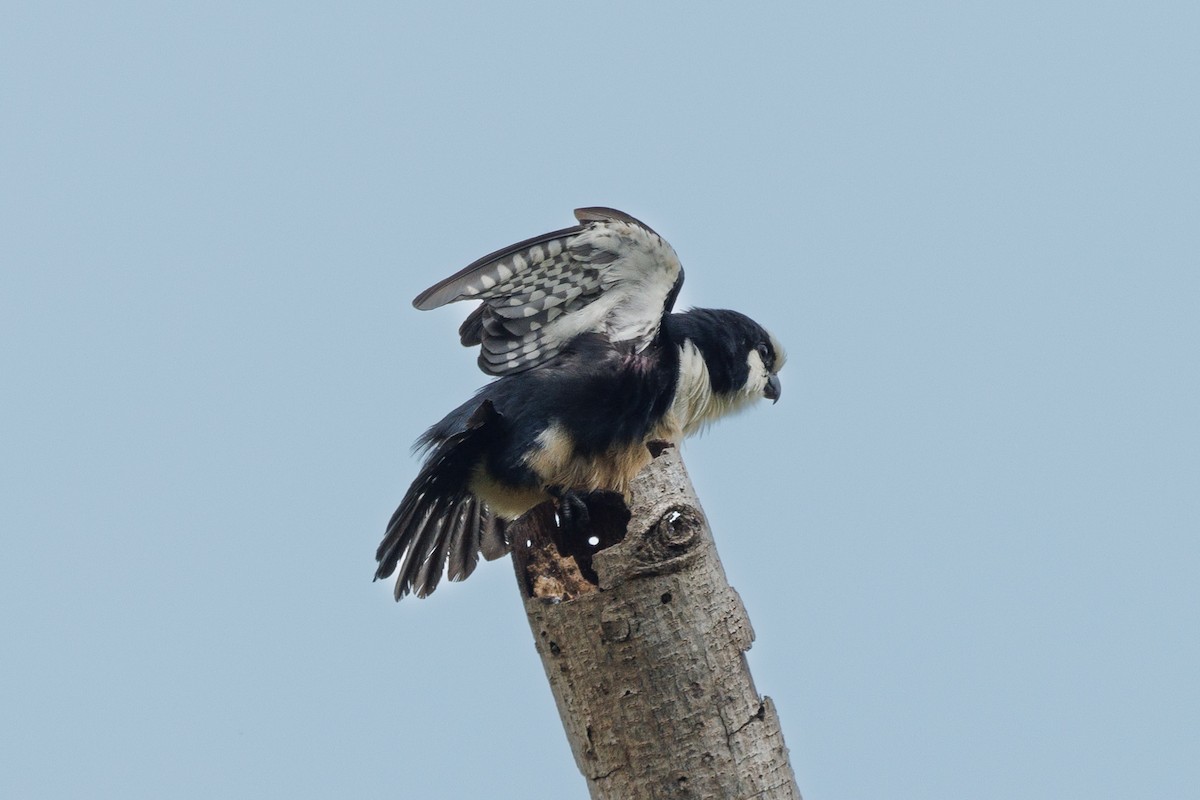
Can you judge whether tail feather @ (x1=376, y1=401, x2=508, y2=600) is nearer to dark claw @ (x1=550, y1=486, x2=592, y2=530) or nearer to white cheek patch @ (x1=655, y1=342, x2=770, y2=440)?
dark claw @ (x1=550, y1=486, x2=592, y2=530)

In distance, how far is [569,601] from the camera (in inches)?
136

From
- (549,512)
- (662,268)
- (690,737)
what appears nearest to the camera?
(690,737)

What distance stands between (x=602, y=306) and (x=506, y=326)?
1.20ft

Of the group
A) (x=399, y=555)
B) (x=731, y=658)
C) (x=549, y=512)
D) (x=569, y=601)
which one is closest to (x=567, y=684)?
(x=569, y=601)

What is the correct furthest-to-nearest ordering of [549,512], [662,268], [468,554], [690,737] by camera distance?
[468,554], [662,268], [549,512], [690,737]

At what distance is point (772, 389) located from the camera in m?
5.88

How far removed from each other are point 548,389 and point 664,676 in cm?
162

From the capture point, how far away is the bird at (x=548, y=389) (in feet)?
15.2

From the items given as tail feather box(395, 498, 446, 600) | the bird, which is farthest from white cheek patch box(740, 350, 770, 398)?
tail feather box(395, 498, 446, 600)

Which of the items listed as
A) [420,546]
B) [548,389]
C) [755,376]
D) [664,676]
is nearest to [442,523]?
[420,546]

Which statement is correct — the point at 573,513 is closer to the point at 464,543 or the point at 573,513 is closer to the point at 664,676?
the point at 664,676

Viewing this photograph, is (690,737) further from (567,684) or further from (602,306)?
(602,306)

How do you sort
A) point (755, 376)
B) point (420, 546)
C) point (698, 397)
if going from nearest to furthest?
point (420, 546) < point (698, 397) < point (755, 376)

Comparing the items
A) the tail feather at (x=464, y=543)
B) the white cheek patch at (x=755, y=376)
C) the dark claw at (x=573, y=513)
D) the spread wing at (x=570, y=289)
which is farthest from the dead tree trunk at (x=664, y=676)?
the white cheek patch at (x=755, y=376)
